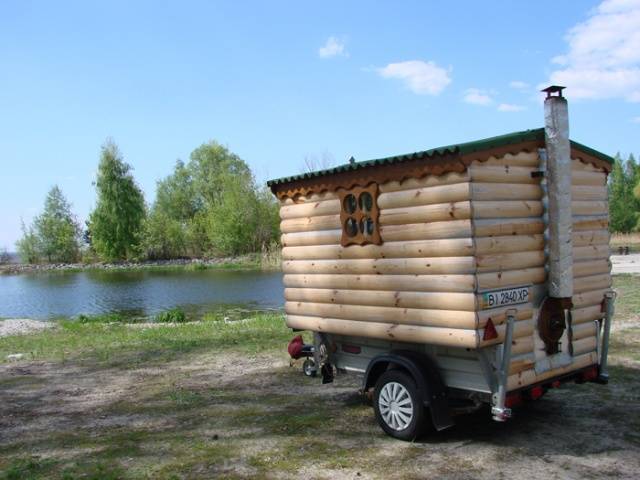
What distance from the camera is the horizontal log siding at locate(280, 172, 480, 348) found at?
5.80 m

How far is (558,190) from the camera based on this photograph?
20.3 ft

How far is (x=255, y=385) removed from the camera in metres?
9.71

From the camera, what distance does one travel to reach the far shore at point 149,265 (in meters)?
65.2

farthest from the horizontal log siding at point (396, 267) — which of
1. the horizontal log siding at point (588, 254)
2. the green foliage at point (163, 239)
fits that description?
the green foliage at point (163, 239)

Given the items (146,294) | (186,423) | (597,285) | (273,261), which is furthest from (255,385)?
(273,261)

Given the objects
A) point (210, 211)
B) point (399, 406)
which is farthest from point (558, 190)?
point (210, 211)

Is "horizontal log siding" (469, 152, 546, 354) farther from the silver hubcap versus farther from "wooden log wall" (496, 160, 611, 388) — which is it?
the silver hubcap

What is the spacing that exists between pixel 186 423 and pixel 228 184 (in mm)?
72551

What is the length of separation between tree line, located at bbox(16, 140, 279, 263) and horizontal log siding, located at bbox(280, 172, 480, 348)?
60164 millimetres

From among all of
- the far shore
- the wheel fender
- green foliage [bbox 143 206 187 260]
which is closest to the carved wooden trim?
the wheel fender

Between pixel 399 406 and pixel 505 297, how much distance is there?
5.53ft

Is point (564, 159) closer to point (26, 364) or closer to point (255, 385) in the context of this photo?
point (255, 385)

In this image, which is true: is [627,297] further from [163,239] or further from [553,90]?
[163,239]

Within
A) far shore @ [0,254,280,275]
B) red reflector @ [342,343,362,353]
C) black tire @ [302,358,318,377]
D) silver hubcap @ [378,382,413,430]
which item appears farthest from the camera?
far shore @ [0,254,280,275]
